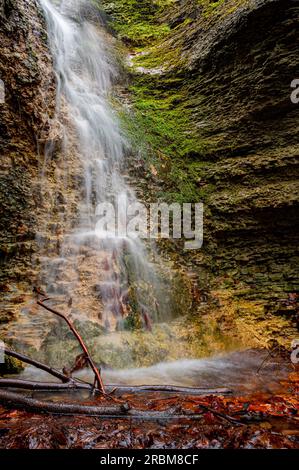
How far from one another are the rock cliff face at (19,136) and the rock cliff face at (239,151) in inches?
85.0

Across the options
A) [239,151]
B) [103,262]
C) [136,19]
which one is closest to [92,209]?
[103,262]

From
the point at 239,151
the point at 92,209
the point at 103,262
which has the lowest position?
the point at 103,262

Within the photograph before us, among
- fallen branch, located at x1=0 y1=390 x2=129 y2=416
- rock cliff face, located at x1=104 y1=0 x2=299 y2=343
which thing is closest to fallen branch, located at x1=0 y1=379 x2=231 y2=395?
fallen branch, located at x1=0 y1=390 x2=129 y2=416

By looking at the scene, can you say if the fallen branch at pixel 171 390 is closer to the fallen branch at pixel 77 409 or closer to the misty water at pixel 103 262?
the misty water at pixel 103 262

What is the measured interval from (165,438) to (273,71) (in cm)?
611

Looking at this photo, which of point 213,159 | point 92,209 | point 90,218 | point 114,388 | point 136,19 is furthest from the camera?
A: point 136,19

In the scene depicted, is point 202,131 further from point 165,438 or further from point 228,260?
point 165,438

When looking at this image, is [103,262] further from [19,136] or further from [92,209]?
[19,136]

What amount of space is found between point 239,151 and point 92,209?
312 cm

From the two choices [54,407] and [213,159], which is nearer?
[54,407]

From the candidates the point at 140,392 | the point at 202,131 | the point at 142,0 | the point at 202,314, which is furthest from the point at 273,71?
the point at 142,0

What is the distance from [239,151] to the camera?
244 inches
